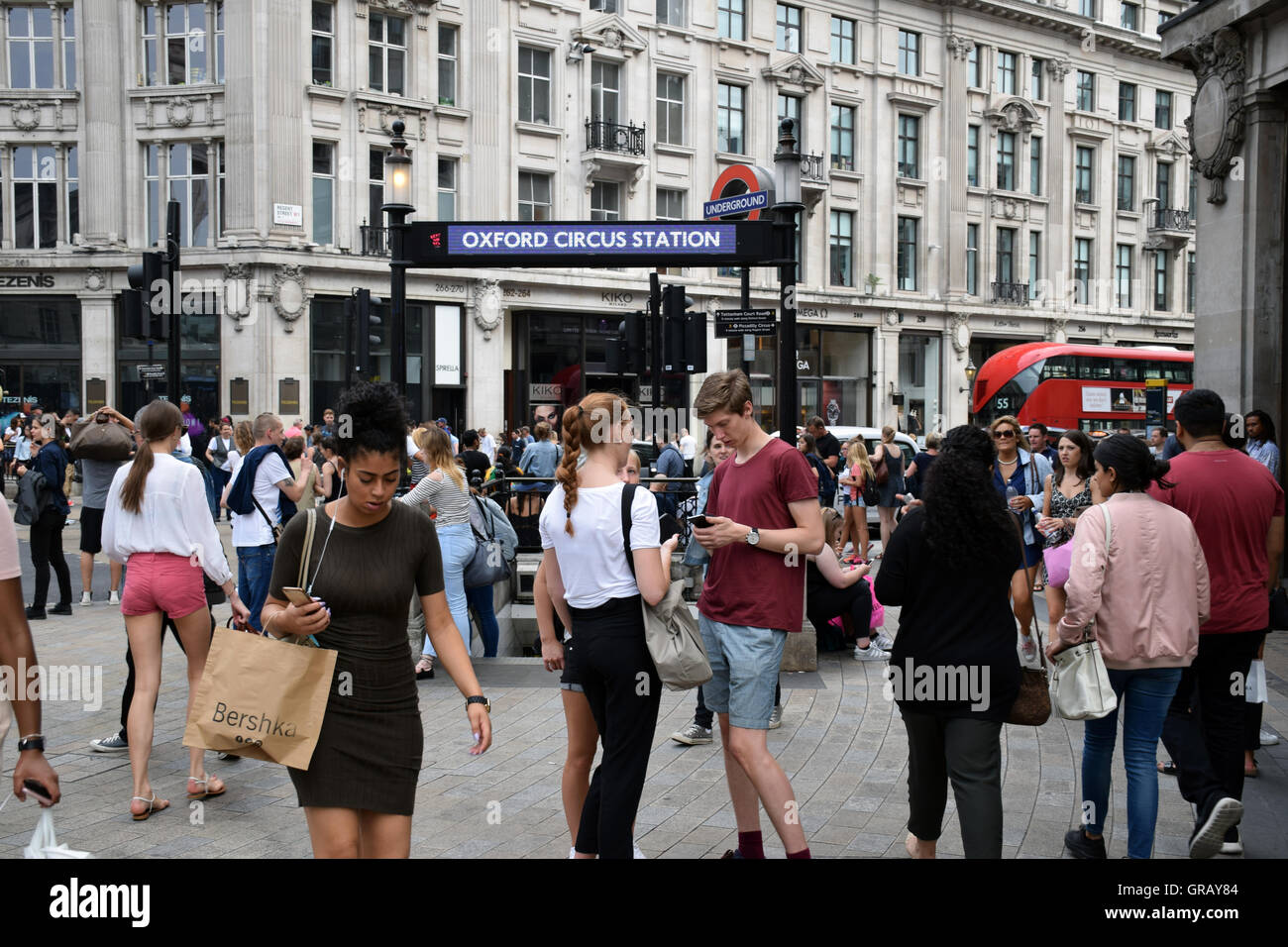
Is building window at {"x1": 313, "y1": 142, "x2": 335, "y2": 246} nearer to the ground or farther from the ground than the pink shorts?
farther from the ground

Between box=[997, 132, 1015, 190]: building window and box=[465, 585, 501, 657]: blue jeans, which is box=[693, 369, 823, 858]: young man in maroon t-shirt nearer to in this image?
box=[465, 585, 501, 657]: blue jeans

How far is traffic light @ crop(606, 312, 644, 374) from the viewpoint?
14312 mm

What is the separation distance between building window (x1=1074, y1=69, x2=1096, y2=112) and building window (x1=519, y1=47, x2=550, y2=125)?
2388 centimetres

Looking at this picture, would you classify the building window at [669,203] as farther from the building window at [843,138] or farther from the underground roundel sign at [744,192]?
the underground roundel sign at [744,192]

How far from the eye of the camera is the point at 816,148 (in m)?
39.3

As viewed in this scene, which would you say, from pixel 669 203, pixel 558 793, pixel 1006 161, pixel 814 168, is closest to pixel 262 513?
pixel 558 793

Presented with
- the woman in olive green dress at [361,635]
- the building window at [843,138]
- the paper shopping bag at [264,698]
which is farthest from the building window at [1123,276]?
the paper shopping bag at [264,698]

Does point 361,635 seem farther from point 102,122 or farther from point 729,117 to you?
point 729,117

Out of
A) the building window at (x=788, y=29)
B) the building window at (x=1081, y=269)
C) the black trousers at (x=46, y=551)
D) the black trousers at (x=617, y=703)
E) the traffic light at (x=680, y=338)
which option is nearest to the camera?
the black trousers at (x=617, y=703)

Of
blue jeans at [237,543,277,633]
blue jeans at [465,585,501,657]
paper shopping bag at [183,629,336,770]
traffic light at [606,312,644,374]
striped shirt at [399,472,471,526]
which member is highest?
traffic light at [606,312,644,374]

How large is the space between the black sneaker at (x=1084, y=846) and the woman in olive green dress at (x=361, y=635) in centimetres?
298

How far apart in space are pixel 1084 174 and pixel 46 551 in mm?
44572

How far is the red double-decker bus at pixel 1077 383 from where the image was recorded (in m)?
34.6

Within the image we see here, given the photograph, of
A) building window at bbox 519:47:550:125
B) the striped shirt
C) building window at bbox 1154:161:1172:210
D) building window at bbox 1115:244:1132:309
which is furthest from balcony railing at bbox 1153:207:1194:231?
the striped shirt
